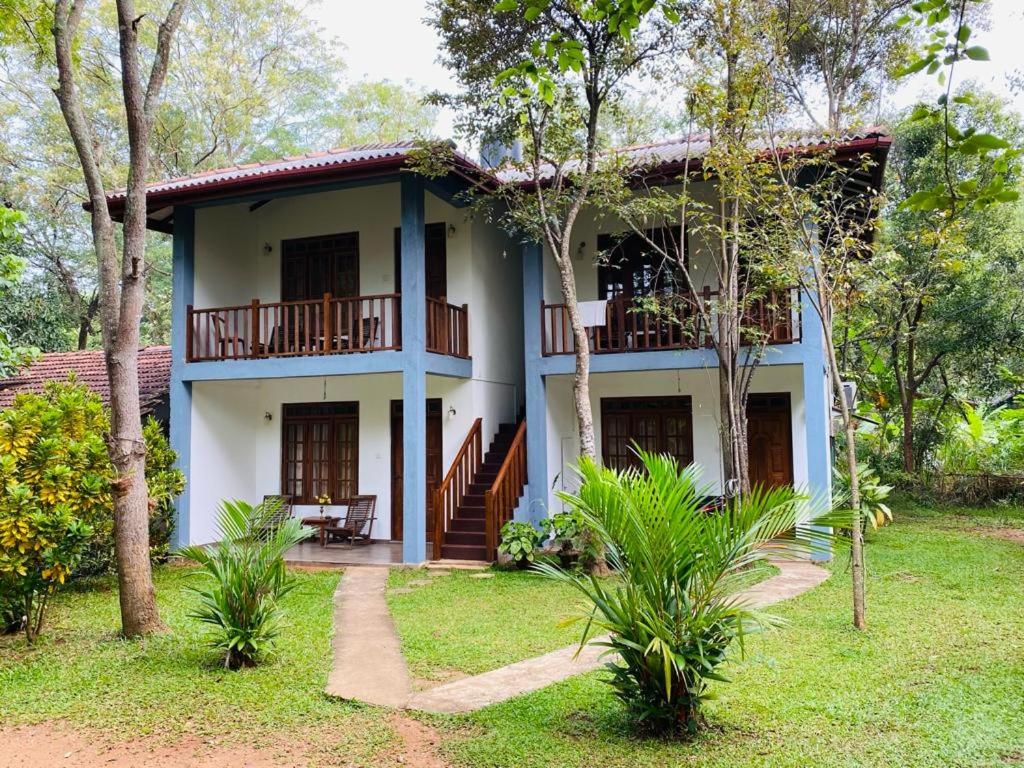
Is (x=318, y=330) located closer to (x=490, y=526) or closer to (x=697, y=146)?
(x=490, y=526)

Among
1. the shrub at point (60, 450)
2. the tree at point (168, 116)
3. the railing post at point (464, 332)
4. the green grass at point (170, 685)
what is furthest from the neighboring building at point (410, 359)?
the tree at point (168, 116)

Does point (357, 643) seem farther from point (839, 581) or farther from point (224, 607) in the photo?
point (839, 581)

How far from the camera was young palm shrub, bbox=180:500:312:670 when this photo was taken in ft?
17.3

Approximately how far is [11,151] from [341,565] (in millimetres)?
17094

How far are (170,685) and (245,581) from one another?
0.80 meters

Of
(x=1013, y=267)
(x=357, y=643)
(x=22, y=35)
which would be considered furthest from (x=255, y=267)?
(x=1013, y=267)

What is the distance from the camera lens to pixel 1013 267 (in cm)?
1428

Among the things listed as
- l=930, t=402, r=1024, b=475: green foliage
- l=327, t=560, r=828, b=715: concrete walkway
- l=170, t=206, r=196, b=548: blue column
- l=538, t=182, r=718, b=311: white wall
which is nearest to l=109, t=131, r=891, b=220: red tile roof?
l=170, t=206, r=196, b=548: blue column

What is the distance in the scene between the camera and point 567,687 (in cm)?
491

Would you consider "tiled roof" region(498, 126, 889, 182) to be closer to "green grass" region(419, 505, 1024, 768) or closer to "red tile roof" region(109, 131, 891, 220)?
"red tile roof" region(109, 131, 891, 220)

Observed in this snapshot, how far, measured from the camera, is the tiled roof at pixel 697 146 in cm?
823

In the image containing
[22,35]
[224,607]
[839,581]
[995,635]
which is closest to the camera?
[224,607]

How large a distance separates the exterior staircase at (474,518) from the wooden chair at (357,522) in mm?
1853

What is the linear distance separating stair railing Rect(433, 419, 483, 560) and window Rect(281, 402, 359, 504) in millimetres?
2170
